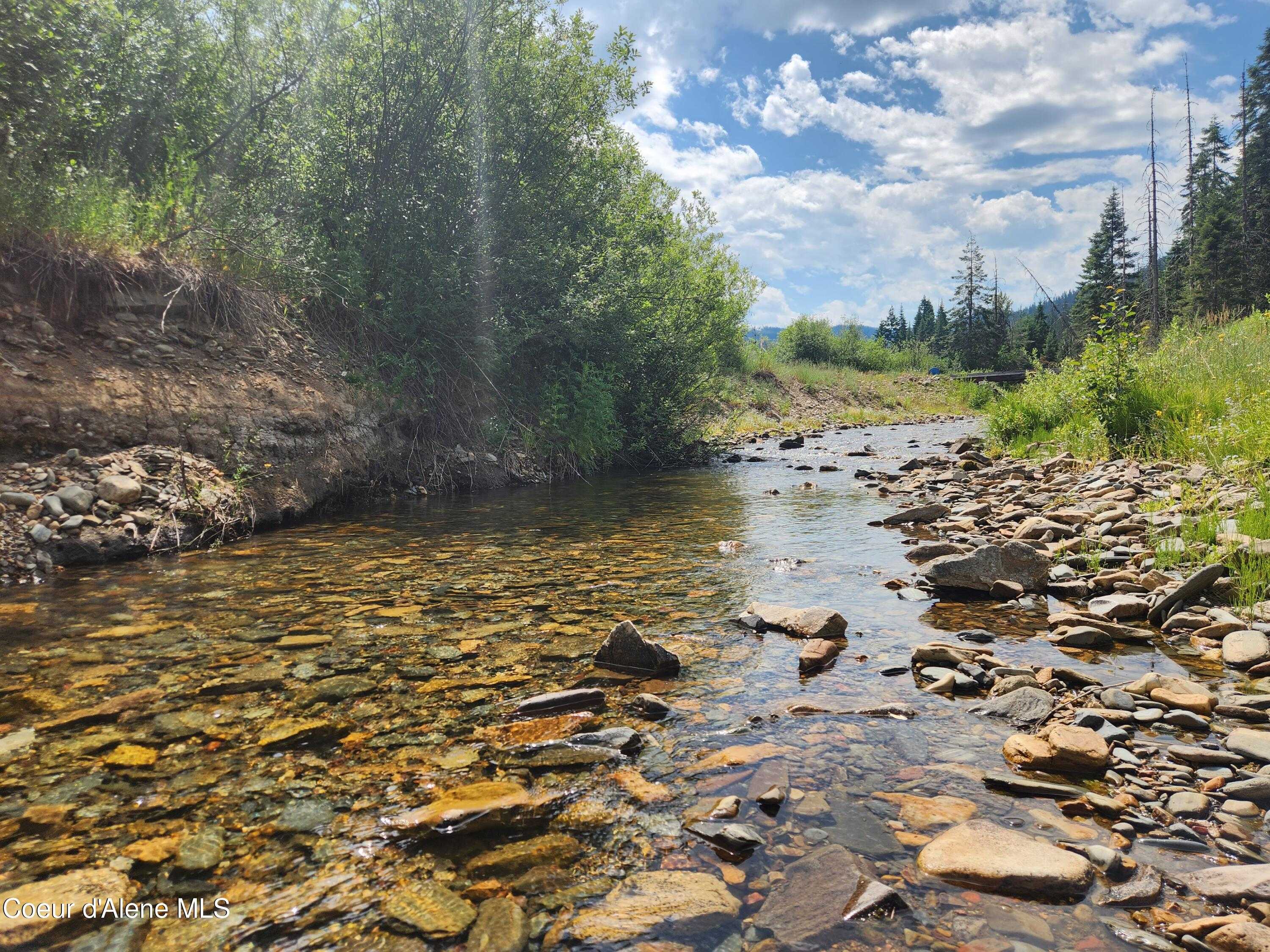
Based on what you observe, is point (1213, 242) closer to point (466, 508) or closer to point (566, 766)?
point (466, 508)

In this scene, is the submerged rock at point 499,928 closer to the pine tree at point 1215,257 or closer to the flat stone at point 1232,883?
the flat stone at point 1232,883

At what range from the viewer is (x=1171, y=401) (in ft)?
32.1

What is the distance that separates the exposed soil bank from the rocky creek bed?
0.99m

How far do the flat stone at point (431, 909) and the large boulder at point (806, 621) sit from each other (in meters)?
3.18

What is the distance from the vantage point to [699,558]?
7336mm

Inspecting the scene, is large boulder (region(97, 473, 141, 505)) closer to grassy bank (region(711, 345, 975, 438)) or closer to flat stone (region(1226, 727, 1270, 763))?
flat stone (region(1226, 727, 1270, 763))

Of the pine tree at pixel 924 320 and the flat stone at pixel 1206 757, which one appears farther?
the pine tree at pixel 924 320

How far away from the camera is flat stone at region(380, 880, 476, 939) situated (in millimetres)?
1983

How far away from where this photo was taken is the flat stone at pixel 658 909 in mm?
1984

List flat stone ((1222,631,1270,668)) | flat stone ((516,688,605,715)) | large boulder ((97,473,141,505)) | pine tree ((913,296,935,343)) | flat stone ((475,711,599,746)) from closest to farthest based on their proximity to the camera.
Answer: flat stone ((475,711,599,746))
flat stone ((516,688,605,715))
flat stone ((1222,631,1270,668))
large boulder ((97,473,141,505))
pine tree ((913,296,935,343))

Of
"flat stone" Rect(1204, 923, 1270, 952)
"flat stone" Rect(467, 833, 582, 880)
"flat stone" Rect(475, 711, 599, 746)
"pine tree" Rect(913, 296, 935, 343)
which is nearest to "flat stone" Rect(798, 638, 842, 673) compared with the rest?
"flat stone" Rect(475, 711, 599, 746)

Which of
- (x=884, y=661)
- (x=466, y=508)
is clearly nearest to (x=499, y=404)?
(x=466, y=508)

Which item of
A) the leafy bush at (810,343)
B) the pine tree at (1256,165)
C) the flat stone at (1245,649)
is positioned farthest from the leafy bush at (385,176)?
the pine tree at (1256,165)

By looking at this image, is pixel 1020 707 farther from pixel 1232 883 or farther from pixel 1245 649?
pixel 1245 649
